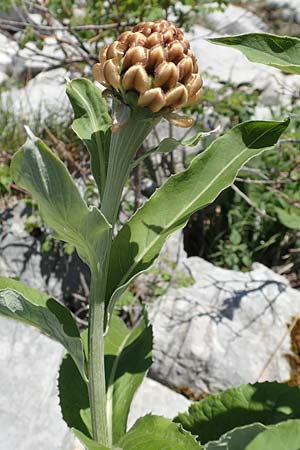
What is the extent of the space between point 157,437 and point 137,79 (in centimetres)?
81

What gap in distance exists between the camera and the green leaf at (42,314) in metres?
1.11

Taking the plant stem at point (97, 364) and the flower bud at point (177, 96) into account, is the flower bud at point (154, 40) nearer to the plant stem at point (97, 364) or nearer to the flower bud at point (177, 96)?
the flower bud at point (177, 96)

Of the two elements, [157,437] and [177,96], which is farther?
[157,437]

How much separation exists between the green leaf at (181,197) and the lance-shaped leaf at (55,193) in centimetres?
18

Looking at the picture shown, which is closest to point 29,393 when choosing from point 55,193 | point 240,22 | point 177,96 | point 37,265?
point 37,265

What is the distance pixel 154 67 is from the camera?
3.28 feet

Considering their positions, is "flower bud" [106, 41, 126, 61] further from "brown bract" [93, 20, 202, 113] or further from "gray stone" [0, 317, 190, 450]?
"gray stone" [0, 317, 190, 450]

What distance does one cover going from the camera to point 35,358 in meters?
2.71

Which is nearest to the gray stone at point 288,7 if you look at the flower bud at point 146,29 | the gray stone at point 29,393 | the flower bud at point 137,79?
the gray stone at point 29,393

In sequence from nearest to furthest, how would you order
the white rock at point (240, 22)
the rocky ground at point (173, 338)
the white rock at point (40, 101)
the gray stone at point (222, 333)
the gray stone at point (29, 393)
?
the gray stone at point (29, 393)
the rocky ground at point (173, 338)
the gray stone at point (222, 333)
the white rock at point (40, 101)
the white rock at point (240, 22)

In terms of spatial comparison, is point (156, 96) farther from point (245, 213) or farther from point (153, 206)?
point (245, 213)

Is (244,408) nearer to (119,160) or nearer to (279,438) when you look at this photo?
(279,438)

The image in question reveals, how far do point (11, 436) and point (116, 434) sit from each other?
0.98m

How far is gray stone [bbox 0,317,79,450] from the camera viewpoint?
233 cm
